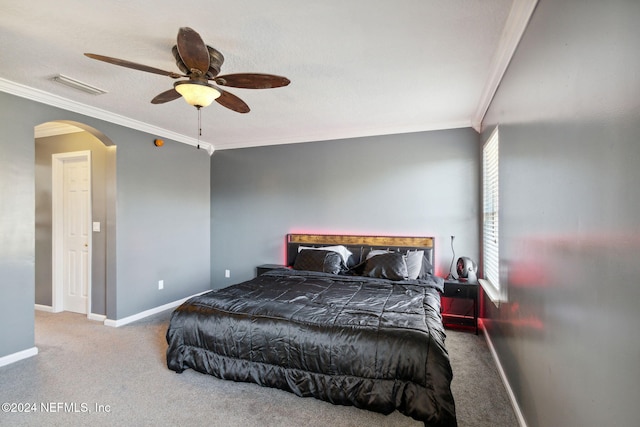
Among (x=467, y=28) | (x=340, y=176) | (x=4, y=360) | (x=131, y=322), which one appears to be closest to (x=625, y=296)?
(x=467, y=28)

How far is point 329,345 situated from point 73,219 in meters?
4.20

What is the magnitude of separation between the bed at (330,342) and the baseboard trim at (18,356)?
61.0 inches

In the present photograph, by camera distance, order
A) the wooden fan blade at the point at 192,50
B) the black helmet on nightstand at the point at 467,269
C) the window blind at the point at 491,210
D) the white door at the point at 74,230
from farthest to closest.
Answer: the white door at the point at 74,230 < the black helmet on nightstand at the point at 467,269 < the window blind at the point at 491,210 < the wooden fan blade at the point at 192,50

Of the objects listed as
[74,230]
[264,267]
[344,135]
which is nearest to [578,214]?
[344,135]

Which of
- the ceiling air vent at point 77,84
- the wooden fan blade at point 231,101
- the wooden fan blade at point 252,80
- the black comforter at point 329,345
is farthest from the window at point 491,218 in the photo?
the ceiling air vent at point 77,84

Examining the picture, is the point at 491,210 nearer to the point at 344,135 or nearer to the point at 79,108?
the point at 344,135

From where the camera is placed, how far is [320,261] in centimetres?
412

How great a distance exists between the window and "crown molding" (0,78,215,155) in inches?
165

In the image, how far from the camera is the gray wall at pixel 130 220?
2953mm

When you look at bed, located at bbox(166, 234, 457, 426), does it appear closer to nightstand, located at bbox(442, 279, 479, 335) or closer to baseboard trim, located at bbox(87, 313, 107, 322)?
nightstand, located at bbox(442, 279, 479, 335)

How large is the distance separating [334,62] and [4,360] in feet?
13.0

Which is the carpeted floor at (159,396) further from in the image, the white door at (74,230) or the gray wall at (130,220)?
the white door at (74,230)

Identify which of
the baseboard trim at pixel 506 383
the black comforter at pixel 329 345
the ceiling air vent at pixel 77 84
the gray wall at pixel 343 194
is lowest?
the baseboard trim at pixel 506 383

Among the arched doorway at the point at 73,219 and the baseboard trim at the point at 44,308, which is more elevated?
the arched doorway at the point at 73,219
